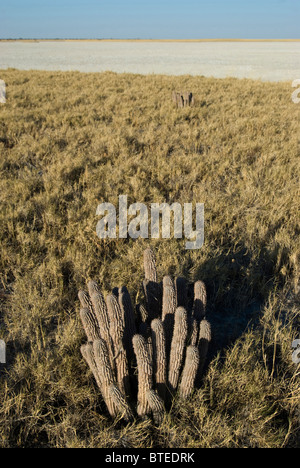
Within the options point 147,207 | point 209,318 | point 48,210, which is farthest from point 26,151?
point 209,318

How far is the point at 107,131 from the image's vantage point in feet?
24.1

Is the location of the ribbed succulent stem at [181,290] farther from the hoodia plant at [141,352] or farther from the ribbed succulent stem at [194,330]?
the ribbed succulent stem at [194,330]

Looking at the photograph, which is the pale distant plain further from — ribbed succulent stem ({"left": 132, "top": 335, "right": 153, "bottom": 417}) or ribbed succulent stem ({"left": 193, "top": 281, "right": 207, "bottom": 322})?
ribbed succulent stem ({"left": 132, "top": 335, "right": 153, "bottom": 417})

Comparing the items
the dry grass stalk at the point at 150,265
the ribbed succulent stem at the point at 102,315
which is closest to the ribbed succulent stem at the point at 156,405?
the ribbed succulent stem at the point at 102,315

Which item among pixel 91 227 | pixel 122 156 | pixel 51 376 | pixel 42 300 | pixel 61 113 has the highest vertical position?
pixel 61 113

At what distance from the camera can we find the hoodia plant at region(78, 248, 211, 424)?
1771 mm

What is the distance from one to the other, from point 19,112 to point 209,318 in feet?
27.1

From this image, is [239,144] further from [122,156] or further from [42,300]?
[42,300]

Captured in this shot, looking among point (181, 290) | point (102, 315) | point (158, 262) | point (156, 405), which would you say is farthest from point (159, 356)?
point (158, 262)

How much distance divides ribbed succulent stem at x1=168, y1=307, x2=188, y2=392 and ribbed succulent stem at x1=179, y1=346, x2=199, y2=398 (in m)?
0.06

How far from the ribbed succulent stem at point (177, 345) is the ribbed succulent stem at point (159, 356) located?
0.05 meters

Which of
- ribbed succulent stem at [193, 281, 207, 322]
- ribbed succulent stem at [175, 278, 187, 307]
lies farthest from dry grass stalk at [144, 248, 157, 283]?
ribbed succulent stem at [193, 281, 207, 322]

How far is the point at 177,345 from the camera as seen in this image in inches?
74.2

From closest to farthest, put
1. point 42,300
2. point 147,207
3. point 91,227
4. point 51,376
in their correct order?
point 51,376 → point 42,300 → point 91,227 → point 147,207
